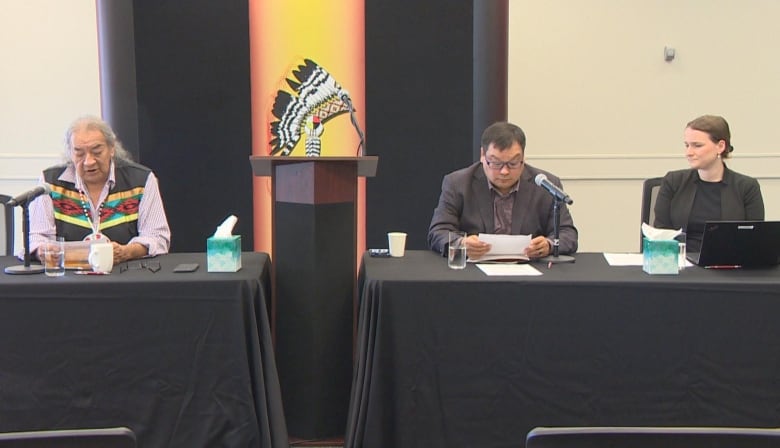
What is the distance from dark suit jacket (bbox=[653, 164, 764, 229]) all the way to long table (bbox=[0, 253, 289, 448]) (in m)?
1.88

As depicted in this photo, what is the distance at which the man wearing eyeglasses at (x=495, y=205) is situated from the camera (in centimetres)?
241

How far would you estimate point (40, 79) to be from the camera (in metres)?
4.10

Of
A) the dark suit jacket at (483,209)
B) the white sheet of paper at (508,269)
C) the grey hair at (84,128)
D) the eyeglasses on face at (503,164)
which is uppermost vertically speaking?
the grey hair at (84,128)

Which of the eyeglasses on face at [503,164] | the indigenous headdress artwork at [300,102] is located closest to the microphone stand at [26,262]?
the eyeglasses on face at [503,164]

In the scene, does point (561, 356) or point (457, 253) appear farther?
point (457, 253)

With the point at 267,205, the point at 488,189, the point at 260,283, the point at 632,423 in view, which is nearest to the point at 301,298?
the point at 260,283

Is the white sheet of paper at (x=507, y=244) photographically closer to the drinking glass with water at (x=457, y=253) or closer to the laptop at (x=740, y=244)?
the drinking glass with water at (x=457, y=253)

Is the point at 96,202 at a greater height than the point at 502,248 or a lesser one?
greater

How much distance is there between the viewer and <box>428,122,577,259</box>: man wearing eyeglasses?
241 centimetres

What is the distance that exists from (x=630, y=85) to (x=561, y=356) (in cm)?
314

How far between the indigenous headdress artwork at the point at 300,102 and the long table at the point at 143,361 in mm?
2093

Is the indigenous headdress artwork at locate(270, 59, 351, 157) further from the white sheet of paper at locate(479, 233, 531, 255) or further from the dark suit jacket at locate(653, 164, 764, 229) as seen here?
the dark suit jacket at locate(653, 164, 764, 229)

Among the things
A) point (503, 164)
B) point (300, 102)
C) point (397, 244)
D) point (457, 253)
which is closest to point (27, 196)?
point (397, 244)

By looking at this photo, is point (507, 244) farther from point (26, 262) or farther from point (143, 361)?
point (26, 262)
